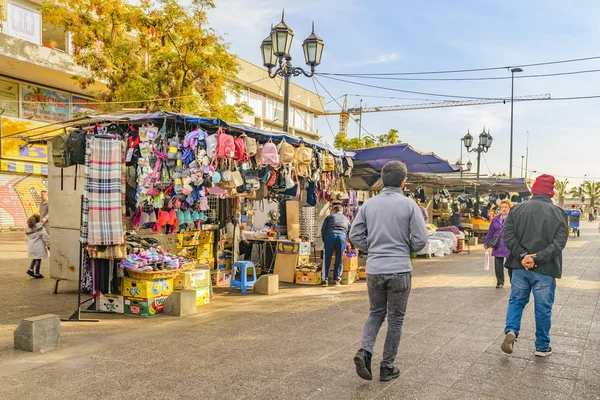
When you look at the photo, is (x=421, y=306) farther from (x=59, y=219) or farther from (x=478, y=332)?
(x=59, y=219)

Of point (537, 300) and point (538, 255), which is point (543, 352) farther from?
point (538, 255)

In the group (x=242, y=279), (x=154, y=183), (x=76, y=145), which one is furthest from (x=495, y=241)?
(x=76, y=145)

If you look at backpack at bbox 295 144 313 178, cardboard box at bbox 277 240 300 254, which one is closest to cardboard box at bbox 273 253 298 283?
cardboard box at bbox 277 240 300 254

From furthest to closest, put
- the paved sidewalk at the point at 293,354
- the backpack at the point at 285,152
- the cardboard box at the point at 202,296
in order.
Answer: the backpack at the point at 285,152 < the cardboard box at the point at 202,296 < the paved sidewalk at the point at 293,354

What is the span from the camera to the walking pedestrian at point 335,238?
984 cm

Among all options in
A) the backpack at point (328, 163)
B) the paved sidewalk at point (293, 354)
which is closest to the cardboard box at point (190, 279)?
the paved sidewalk at point (293, 354)

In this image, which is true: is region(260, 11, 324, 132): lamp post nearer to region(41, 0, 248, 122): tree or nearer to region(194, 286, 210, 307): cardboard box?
region(194, 286, 210, 307): cardboard box

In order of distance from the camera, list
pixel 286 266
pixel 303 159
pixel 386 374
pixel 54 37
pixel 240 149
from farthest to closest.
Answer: pixel 54 37 → pixel 286 266 → pixel 303 159 → pixel 240 149 → pixel 386 374

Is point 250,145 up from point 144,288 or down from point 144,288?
up

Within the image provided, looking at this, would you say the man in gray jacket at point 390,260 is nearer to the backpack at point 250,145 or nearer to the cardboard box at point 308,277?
the backpack at point 250,145

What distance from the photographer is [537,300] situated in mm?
5113

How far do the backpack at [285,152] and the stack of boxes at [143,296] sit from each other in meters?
3.07

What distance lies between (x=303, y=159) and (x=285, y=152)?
1.99 feet

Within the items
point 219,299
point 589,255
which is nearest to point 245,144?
point 219,299
